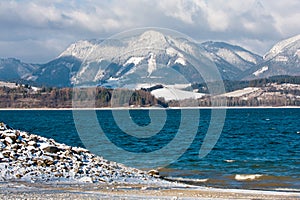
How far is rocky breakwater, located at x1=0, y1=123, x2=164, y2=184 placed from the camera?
32.3 m

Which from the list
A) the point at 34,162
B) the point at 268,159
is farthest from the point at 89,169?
the point at 268,159

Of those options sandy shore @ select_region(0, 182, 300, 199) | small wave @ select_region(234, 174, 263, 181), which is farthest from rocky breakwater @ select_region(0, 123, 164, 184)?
small wave @ select_region(234, 174, 263, 181)

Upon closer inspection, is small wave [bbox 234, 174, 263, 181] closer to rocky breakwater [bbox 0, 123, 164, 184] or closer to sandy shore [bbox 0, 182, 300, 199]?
rocky breakwater [bbox 0, 123, 164, 184]

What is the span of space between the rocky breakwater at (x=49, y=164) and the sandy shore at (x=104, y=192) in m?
2.12

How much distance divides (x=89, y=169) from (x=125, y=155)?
2669 centimetres

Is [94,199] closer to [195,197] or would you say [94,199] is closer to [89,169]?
[195,197]

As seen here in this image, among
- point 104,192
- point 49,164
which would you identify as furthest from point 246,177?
point 104,192

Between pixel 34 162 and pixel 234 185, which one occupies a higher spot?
pixel 34 162

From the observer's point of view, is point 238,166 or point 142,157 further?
point 142,157

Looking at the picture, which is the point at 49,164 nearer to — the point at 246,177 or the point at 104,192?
the point at 104,192

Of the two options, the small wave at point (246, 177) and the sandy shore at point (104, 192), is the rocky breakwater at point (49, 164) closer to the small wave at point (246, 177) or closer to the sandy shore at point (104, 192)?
the sandy shore at point (104, 192)

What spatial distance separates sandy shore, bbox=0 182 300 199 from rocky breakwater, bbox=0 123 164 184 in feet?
6.95

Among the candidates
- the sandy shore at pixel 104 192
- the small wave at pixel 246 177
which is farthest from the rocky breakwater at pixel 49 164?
the small wave at pixel 246 177

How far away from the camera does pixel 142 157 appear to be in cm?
5975
